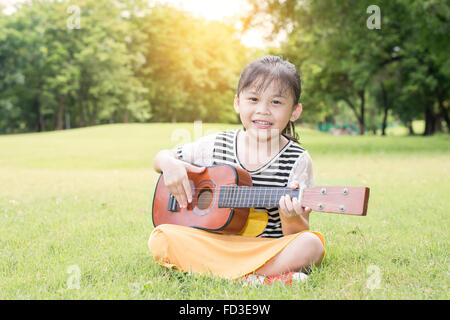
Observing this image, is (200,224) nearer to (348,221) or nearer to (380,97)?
(348,221)

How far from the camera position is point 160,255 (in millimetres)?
3123

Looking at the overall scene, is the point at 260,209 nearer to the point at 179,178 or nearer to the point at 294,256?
the point at 294,256

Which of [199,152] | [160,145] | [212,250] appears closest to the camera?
[212,250]

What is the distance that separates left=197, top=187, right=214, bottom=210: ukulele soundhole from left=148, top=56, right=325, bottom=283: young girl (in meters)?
0.10

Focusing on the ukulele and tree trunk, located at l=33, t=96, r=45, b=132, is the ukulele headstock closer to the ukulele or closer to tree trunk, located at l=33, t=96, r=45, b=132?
the ukulele

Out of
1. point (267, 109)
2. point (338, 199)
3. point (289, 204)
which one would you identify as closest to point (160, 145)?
point (267, 109)

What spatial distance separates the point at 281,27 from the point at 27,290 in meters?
16.1

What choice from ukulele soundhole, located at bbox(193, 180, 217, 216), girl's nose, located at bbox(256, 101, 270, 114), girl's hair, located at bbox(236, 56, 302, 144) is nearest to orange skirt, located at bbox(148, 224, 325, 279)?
ukulele soundhole, located at bbox(193, 180, 217, 216)

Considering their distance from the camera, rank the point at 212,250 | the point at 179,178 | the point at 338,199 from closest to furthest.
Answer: the point at 338,199, the point at 212,250, the point at 179,178

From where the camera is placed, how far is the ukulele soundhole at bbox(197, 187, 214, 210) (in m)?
3.17

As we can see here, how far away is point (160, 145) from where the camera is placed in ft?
65.5

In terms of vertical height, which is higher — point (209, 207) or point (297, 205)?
point (297, 205)

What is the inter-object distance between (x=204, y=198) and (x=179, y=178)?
25cm
